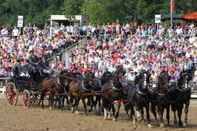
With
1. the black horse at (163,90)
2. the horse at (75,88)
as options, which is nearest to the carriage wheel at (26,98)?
the horse at (75,88)

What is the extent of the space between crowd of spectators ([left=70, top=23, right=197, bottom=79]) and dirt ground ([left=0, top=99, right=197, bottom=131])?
455 centimetres

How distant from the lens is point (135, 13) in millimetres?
55031

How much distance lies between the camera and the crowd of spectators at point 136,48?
29.8 meters

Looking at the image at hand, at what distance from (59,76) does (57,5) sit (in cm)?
7034

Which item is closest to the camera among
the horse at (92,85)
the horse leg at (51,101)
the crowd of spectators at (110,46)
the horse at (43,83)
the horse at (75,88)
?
the horse at (92,85)

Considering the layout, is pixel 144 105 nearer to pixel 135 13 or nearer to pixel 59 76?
pixel 59 76

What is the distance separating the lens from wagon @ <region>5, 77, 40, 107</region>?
2545 cm

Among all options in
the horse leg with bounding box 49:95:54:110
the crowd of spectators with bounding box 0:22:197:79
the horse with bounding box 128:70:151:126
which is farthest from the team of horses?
the crowd of spectators with bounding box 0:22:197:79

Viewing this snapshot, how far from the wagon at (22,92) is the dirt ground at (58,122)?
1201 millimetres

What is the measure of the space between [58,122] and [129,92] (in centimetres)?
238

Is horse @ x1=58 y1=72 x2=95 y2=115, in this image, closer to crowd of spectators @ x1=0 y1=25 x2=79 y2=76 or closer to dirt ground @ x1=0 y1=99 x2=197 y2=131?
dirt ground @ x1=0 y1=99 x2=197 y2=131

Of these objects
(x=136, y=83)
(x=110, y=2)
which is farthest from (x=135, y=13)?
(x=136, y=83)

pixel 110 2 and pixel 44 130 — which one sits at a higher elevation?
pixel 110 2

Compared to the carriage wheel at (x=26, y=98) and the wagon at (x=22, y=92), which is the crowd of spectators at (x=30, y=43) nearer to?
the wagon at (x=22, y=92)
